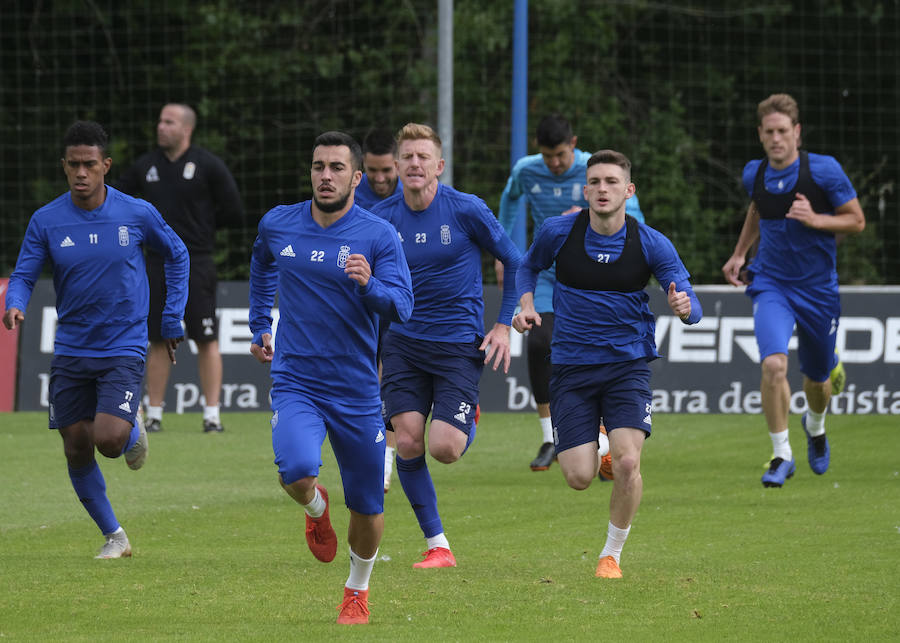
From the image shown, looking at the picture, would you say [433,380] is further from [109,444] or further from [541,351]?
[541,351]

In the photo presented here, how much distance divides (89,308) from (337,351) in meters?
2.10

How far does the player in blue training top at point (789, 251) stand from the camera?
10.5 meters

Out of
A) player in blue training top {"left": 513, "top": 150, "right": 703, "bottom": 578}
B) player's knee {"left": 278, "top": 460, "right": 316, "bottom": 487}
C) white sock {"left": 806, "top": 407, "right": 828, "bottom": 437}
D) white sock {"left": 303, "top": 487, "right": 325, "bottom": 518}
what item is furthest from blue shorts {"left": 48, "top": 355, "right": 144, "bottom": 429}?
white sock {"left": 806, "top": 407, "right": 828, "bottom": 437}

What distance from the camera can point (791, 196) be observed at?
1062cm

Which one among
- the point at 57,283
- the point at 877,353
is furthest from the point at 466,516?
the point at 877,353

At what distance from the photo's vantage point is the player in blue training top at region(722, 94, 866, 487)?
10469 mm

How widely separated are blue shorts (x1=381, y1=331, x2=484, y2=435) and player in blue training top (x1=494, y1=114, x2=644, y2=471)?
2636 millimetres

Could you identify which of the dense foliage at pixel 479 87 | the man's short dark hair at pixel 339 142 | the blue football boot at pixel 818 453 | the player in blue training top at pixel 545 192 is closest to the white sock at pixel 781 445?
the blue football boot at pixel 818 453

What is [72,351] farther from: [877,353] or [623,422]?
[877,353]

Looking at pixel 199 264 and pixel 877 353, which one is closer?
pixel 199 264

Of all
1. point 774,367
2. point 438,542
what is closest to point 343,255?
point 438,542

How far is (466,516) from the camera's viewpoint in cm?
964

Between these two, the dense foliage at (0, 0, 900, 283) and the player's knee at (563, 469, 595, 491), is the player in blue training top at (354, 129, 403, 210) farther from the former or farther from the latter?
the dense foliage at (0, 0, 900, 283)

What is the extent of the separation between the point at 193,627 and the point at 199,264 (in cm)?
760
